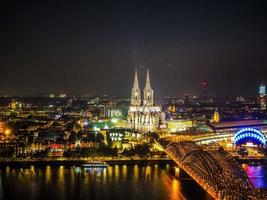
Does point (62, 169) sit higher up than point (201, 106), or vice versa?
point (201, 106)

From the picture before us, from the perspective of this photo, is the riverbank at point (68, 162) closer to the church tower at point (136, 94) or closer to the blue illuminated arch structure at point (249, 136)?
the blue illuminated arch structure at point (249, 136)

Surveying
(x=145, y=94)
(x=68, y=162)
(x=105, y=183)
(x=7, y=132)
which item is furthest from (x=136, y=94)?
(x=105, y=183)

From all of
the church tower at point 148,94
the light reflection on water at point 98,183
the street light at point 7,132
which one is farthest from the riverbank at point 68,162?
the church tower at point 148,94

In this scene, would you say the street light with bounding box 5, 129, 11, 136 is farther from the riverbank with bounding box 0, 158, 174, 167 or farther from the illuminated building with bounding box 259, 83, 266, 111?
the illuminated building with bounding box 259, 83, 266, 111

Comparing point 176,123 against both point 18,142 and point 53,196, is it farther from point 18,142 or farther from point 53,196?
point 53,196

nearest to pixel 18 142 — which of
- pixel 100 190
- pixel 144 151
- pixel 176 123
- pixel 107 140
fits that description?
pixel 107 140
